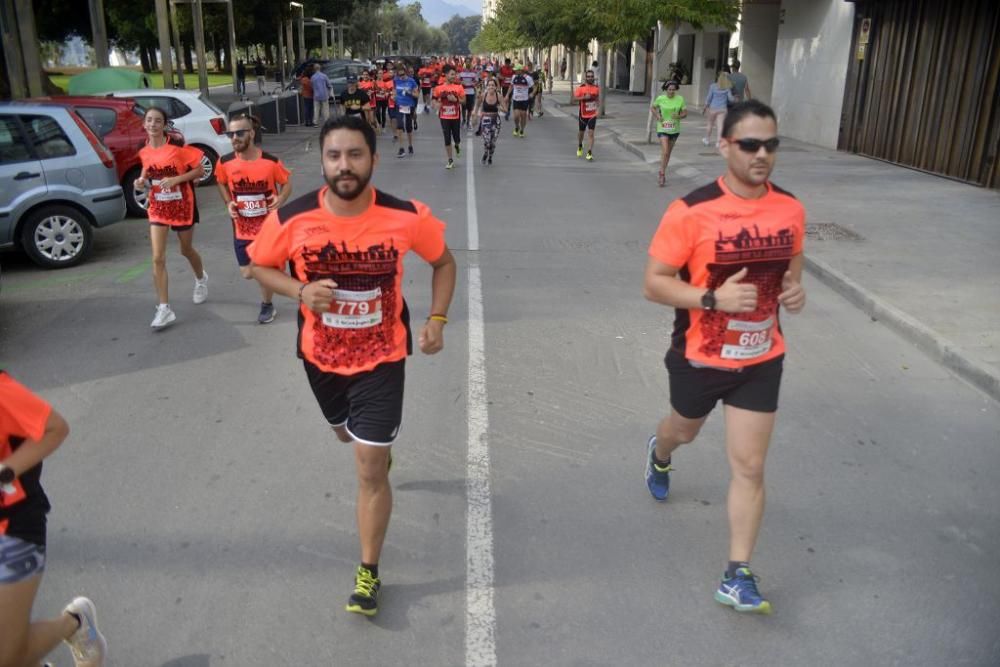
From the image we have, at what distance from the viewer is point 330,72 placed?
113 feet

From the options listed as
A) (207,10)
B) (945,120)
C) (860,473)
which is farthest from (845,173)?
(207,10)

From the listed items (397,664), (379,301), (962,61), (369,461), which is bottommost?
(397,664)

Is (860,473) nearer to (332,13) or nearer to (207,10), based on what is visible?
(207,10)

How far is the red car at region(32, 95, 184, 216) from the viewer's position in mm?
11906

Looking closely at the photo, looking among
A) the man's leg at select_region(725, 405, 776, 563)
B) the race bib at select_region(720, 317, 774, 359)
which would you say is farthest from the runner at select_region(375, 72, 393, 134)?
the man's leg at select_region(725, 405, 776, 563)

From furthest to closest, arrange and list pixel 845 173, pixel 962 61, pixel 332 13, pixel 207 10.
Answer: pixel 332 13 < pixel 207 10 < pixel 845 173 < pixel 962 61

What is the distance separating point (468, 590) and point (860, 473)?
2357mm

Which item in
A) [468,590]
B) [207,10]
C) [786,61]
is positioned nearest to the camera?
[468,590]

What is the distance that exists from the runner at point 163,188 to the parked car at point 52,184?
98.0 inches

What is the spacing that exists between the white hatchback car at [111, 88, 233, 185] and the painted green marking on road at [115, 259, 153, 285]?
5.28 m

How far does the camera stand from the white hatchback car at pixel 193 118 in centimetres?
1415

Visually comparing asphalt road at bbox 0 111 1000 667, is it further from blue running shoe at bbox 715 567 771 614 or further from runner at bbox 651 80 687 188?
runner at bbox 651 80 687 188

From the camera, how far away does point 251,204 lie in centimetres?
694

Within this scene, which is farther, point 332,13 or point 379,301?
point 332,13
